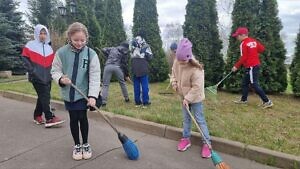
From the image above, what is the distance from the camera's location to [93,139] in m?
5.11

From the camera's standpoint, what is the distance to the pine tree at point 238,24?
27.5 ft

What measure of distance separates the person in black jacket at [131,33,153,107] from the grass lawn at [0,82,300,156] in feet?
0.85

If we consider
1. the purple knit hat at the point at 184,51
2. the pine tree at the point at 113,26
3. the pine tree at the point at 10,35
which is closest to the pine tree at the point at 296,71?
the purple knit hat at the point at 184,51

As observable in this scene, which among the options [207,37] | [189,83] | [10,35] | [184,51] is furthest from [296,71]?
[10,35]

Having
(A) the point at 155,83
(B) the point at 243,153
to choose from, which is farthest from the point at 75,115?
(A) the point at 155,83

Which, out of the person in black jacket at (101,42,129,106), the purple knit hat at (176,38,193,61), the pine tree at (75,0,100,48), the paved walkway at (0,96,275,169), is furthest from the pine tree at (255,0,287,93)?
the pine tree at (75,0,100,48)

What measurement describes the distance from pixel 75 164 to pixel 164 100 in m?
3.78

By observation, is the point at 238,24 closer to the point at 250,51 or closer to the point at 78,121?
the point at 250,51

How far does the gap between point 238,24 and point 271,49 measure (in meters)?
1.06

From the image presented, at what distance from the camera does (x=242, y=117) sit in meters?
5.86

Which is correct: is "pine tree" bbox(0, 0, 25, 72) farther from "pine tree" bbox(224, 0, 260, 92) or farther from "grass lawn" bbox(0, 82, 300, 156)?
"pine tree" bbox(224, 0, 260, 92)

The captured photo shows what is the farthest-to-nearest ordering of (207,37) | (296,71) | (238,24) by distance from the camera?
(207,37), (238,24), (296,71)

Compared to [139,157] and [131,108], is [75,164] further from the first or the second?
[131,108]

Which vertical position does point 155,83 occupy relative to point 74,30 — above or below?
below
